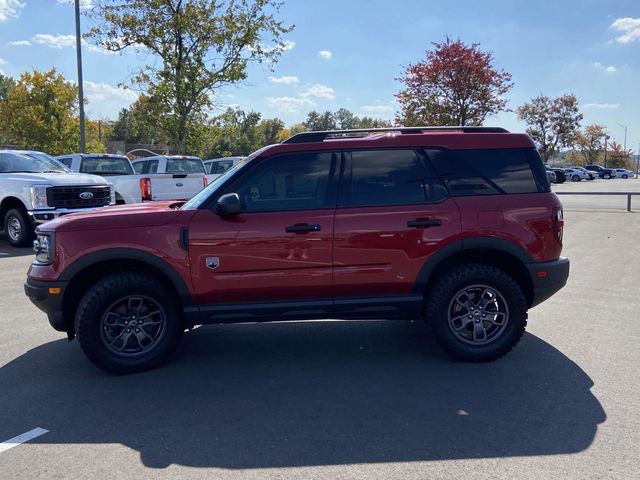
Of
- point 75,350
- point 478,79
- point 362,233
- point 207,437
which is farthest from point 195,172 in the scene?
point 478,79

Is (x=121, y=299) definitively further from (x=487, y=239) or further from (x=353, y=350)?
(x=487, y=239)

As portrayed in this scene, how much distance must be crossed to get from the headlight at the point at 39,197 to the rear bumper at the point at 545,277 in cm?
968

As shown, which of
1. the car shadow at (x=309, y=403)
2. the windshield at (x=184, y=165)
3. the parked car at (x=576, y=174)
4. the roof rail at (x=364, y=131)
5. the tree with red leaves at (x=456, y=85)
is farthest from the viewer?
the parked car at (x=576, y=174)

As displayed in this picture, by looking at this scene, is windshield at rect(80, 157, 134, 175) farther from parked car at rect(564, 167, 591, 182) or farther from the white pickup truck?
parked car at rect(564, 167, 591, 182)

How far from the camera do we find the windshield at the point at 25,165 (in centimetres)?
1227

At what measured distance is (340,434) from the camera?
3680 mm

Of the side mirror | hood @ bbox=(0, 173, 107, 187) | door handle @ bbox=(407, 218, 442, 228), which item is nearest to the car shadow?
door handle @ bbox=(407, 218, 442, 228)

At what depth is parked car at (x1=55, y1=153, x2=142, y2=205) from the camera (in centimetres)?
1358

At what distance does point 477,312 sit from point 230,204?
2342 millimetres

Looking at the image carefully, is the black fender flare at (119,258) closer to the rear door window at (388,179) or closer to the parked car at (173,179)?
the rear door window at (388,179)

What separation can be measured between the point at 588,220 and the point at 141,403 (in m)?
14.8

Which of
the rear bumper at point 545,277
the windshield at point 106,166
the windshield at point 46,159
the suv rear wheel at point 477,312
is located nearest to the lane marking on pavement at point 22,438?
the suv rear wheel at point 477,312

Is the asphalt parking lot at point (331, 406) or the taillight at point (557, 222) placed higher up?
the taillight at point (557, 222)

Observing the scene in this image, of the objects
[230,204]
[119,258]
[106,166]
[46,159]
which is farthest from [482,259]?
[106,166]
